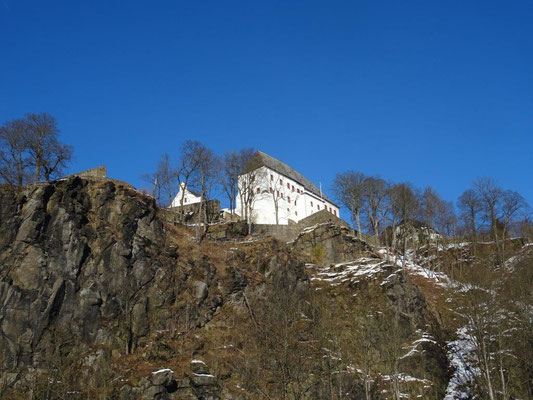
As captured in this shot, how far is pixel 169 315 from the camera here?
3903 cm

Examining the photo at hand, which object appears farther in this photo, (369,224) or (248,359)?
(369,224)

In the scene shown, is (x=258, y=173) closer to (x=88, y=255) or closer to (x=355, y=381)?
(x=88, y=255)

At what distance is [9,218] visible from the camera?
39031mm

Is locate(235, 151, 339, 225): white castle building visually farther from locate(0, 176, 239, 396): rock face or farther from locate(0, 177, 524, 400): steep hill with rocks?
locate(0, 176, 239, 396): rock face

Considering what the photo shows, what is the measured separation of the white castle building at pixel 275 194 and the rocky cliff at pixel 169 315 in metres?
25.1

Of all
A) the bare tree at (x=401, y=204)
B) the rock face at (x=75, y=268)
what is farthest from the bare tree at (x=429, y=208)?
the rock face at (x=75, y=268)

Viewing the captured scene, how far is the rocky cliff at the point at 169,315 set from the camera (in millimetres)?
32625

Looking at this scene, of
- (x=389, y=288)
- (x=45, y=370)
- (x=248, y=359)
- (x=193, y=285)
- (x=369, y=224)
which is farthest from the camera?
(x=369, y=224)

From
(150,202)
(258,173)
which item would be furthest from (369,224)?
(150,202)

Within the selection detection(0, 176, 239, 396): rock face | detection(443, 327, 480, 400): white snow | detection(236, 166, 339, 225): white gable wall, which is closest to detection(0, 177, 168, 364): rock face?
detection(0, 176, 239, 396): rock face

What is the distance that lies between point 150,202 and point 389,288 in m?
23.9

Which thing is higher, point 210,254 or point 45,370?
point 210,254

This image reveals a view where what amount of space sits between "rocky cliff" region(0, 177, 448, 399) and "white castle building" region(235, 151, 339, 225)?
2507cm

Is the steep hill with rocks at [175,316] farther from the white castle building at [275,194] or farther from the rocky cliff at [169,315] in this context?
the white castle building at [275,194]
